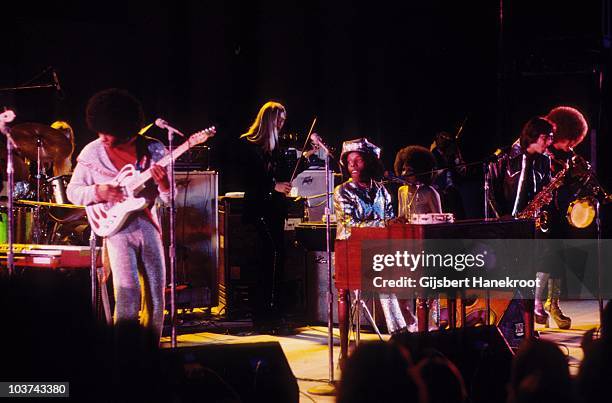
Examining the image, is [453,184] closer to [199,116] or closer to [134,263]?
[199,116]

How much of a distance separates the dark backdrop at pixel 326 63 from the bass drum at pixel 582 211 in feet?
6.56

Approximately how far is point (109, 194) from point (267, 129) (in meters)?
2.53

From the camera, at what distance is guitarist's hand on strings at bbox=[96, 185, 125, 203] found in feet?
18.6

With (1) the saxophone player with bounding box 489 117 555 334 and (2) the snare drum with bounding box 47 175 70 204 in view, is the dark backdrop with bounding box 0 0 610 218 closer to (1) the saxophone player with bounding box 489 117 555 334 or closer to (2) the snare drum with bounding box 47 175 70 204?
(2) the snare drum with bounding box 47 175 70 204

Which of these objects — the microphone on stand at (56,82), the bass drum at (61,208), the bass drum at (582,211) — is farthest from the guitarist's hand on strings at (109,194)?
the bass drum at (582,211)

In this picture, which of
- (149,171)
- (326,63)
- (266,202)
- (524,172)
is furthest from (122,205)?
(326,63)

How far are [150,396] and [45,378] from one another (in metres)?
0.43

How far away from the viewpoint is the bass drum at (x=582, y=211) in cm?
799

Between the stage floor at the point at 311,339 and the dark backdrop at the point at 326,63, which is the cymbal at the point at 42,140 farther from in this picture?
the stage floor at the point at 311,339

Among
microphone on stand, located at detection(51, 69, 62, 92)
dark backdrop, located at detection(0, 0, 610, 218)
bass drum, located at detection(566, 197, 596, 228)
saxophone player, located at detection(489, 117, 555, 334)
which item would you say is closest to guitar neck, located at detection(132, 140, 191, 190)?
saxophone player, located at detection(489, 117, 555, 334)

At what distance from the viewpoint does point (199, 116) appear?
10.3m

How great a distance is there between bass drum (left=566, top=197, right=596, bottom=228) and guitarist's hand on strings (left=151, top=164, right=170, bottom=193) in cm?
442

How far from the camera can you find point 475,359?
408 cm

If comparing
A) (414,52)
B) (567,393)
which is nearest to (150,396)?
(567,393)
